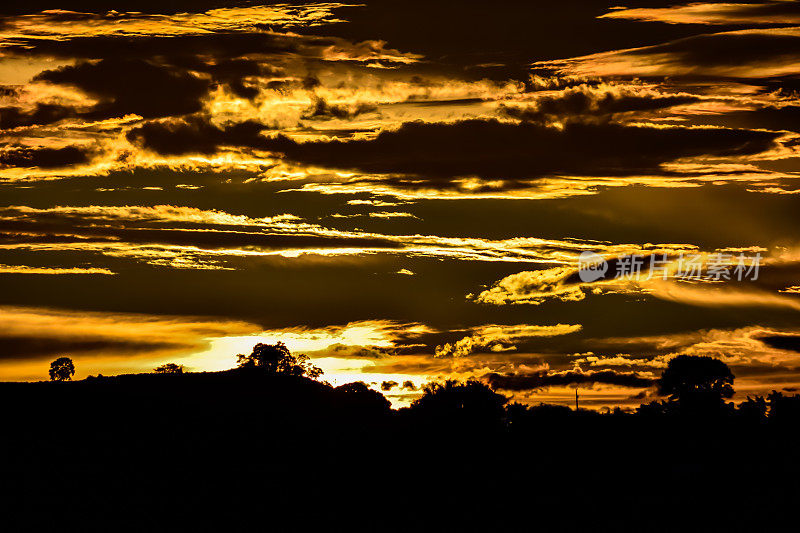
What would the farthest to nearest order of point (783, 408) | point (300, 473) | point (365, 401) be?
point (783, 408)
point (365, 401)
point (300, 473)

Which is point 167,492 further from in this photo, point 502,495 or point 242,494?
point 502,495

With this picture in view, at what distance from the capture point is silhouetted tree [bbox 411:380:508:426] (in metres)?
121

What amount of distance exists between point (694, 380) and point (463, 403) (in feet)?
100

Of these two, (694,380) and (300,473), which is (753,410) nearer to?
(694,380)

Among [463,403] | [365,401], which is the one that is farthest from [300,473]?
[463,403]

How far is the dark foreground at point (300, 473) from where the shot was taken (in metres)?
45.1

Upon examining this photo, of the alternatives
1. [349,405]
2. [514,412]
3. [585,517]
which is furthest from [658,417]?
[585,517]

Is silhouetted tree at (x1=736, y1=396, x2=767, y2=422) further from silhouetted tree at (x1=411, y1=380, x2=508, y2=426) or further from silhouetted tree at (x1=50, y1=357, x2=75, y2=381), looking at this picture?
silhouetted tree at (x1=50, y1=357, x2=75, y2=381)

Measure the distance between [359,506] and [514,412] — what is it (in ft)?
287

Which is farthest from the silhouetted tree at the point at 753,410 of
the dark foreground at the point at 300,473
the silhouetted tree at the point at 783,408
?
the dark foreground at the point at 300,473

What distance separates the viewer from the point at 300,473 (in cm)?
5234

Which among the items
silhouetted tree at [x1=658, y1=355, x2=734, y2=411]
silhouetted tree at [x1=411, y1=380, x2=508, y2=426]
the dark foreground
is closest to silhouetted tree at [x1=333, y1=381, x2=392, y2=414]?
the dark foreground

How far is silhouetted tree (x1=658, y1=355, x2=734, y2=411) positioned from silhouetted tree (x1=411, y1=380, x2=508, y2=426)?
22.0 m

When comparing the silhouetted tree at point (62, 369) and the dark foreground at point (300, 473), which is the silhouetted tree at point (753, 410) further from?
the silhouetted tree at point (62, 369)
